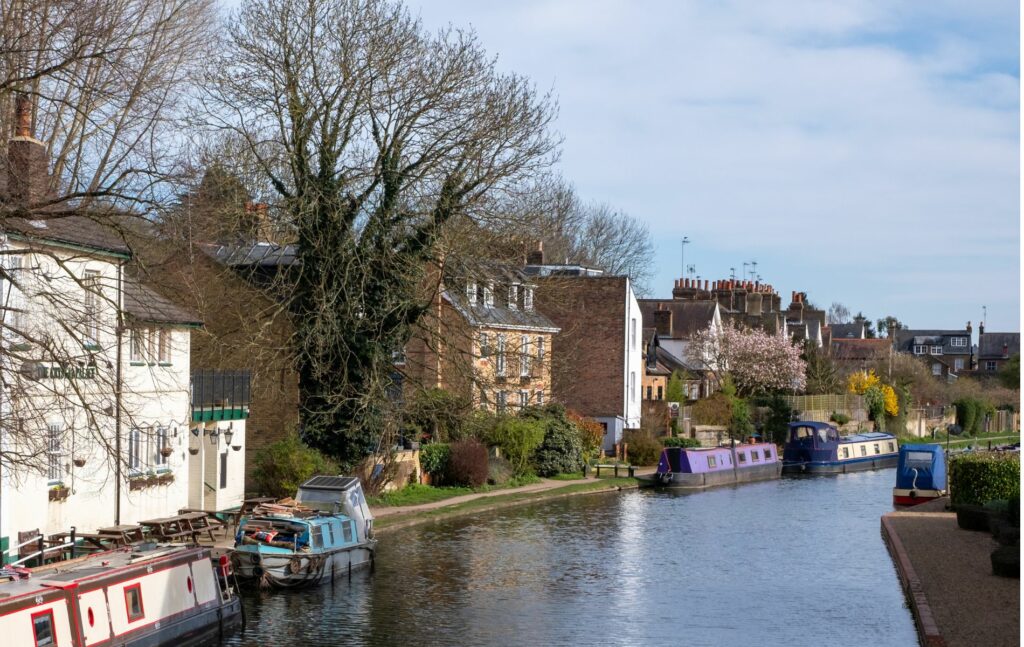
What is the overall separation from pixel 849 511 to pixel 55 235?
28.6 metres

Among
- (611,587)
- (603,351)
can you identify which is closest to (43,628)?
(611,587)

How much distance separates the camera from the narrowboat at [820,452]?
60.8 m

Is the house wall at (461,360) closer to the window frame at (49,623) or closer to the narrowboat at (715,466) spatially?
the narrowboat at (715,466)

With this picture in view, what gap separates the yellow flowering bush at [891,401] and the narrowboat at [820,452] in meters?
19.0

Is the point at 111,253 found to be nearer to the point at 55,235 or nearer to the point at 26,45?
the point at 55,235

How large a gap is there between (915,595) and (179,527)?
50.3 feet

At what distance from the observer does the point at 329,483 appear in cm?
2922

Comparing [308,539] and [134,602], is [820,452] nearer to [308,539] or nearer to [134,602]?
[308,539]

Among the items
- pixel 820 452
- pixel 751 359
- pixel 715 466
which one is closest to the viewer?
pixel 715 466

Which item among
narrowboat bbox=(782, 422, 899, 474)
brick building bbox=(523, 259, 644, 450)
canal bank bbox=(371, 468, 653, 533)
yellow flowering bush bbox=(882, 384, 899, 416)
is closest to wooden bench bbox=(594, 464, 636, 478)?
canal bank bbox=(371, 468, 653, 533)

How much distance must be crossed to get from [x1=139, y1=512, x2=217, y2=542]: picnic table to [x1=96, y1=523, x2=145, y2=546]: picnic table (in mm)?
360

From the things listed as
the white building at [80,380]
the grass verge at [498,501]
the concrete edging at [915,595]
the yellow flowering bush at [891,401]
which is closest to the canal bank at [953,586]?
Answer: the concrete edging at [915,595]

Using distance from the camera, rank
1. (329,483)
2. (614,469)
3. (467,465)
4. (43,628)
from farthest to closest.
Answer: (614,469)
(467,465)
(329,483)
(43,628)

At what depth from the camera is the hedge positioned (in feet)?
108
